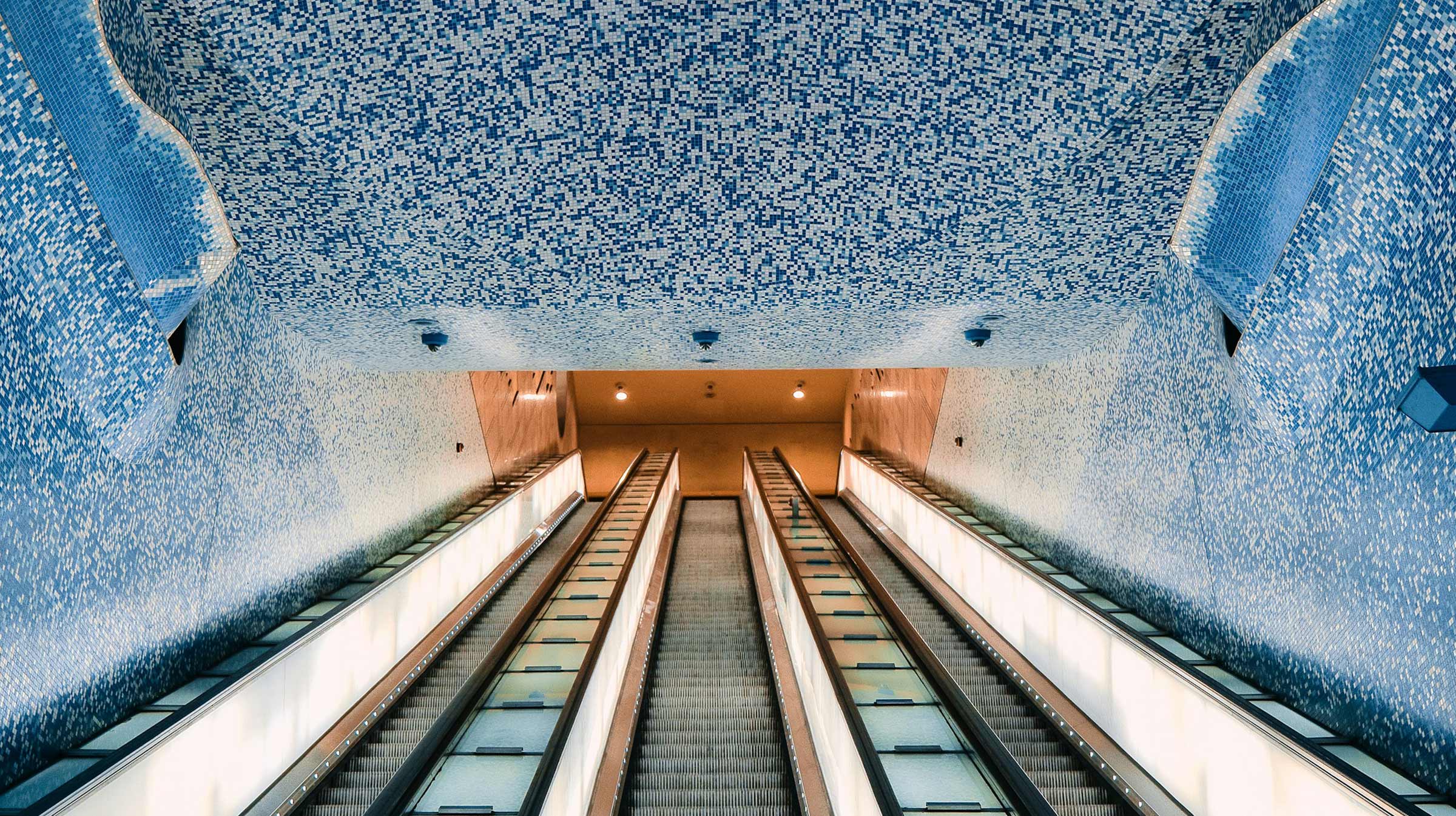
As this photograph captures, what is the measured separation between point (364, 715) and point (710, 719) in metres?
2.33

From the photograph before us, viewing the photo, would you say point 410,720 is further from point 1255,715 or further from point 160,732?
point 1255,715

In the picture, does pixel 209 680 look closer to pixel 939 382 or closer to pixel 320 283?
pixel 320 283

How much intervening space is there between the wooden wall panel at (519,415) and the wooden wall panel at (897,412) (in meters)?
6.47

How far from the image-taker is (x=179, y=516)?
394cm

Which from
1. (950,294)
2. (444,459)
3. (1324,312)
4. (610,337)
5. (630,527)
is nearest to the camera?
(1324,312)

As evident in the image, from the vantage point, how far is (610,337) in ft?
17.5

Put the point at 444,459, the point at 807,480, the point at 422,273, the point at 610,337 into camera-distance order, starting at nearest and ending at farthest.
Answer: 1. the point at 422,273
2. the point at 610,337
3. the point at 444,459
4. the point at 807,480

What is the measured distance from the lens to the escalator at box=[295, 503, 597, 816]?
4.12m

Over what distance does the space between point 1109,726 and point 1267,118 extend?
132 inches

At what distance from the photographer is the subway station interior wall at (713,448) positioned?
2156 cm

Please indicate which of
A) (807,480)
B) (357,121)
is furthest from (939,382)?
(807,480)

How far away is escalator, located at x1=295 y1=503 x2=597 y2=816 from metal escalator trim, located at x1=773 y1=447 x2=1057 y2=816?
2745 millimetres

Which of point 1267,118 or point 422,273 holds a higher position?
point 1267,118

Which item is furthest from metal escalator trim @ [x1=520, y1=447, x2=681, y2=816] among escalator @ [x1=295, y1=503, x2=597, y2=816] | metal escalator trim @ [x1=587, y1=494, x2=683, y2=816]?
escalator @ [x1=295, y1=503, x2=597, y2=816]
